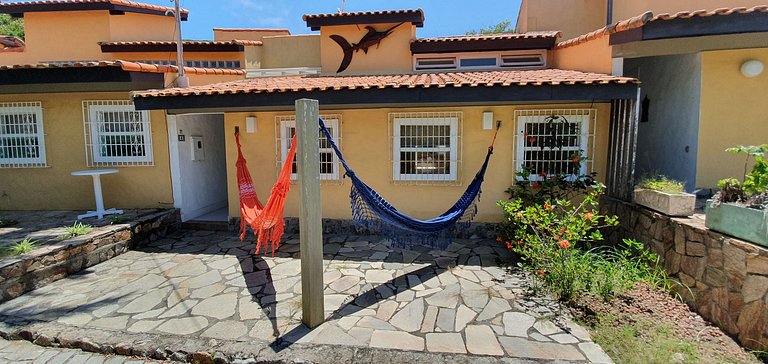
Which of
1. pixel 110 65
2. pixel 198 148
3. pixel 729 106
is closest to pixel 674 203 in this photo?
pixel 729 106

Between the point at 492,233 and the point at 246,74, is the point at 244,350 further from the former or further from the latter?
the point at 246,74

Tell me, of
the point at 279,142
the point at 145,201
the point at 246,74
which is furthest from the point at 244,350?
the point at 246,74

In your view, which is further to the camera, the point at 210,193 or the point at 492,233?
the point at 210,193

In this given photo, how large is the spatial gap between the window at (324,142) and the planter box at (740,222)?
4.98 meters

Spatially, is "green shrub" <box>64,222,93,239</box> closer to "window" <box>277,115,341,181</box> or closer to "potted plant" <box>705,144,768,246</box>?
"window" <box>277,115,341,181</box>

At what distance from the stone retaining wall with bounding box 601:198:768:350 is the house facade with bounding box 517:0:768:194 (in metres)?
1.69

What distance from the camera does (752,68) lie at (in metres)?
4.86

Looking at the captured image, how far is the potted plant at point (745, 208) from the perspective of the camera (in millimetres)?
3063

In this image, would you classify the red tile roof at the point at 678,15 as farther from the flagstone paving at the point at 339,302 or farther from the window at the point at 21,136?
the window at the point at 21,136

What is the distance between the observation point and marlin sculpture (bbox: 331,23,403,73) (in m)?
8.36

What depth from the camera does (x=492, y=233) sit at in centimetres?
609

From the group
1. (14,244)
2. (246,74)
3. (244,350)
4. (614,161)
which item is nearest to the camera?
(244,350)

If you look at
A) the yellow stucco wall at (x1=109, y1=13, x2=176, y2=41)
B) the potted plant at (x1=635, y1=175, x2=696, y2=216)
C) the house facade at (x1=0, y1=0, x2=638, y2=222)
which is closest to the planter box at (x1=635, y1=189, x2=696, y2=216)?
the potted plant at (x1=635, y1=175, x2=696, y2=216)

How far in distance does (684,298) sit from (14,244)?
816 centimetres
